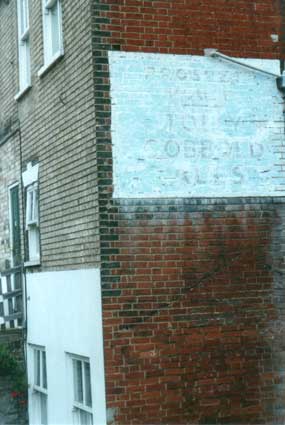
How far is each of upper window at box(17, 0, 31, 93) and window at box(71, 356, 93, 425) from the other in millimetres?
4540

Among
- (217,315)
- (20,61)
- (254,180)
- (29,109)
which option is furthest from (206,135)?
(20,61)

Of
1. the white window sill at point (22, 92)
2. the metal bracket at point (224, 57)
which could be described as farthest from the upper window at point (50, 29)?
the metal bracket at point (224, 57)

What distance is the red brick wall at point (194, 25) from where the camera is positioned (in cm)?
846

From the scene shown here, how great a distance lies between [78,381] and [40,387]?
156 centimetres

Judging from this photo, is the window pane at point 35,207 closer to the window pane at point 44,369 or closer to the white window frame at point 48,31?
the white window frame at point 48,31

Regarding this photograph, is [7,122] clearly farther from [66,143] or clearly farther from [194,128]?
[194,128]

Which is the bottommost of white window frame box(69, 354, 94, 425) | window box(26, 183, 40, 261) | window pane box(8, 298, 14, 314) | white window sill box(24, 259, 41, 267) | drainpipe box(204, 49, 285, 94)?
white window frame box(69, 354, 94, 425)

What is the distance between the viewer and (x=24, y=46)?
11656 millimetres

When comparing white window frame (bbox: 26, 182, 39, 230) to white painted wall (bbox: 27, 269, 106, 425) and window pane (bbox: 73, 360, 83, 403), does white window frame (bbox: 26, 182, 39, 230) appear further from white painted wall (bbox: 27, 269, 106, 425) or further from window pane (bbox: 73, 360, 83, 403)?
window pane (bbox: 73, 360, 83, 403)

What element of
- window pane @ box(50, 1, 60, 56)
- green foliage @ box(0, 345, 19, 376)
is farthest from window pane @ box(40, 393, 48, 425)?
window pane @ box(50, 1, 60, 56)

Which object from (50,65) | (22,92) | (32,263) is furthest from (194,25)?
(32,263)

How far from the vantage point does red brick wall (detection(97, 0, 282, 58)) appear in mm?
8461

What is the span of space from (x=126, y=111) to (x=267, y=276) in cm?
257

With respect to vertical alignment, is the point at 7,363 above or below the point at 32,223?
below
